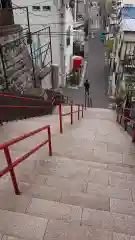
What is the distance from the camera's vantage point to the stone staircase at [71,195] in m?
2.70

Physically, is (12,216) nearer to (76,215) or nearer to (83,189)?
(76,215)

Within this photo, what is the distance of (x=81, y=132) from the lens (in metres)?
6.63

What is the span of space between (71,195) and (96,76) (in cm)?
2027

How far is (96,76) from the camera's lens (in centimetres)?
2239

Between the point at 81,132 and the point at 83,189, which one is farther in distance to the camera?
the point at 81,132

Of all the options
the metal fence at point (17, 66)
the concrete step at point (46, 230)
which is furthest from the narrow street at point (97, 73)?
the concrete step at point (46, 230)

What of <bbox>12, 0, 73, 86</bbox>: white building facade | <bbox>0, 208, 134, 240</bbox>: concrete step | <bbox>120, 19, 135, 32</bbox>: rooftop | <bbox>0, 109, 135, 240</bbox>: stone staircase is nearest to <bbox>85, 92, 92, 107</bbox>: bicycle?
<bbox>12, 0, 73, 86</bbox>: white building facade

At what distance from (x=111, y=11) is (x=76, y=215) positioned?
27912 millimetres

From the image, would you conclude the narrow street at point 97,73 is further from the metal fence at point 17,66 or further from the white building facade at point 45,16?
the metal fence at point 17,66

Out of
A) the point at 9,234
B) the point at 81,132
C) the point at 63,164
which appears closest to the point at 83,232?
the point at 9,234

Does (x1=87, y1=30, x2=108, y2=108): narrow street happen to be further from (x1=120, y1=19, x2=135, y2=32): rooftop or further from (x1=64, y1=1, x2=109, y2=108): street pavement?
(x1=120, y1=19, x2=135, y2=32): rooftop

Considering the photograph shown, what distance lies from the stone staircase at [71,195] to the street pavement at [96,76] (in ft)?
41.4

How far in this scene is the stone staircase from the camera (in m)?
2.70

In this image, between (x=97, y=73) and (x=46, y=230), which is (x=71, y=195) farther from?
(x=97, y=73)
